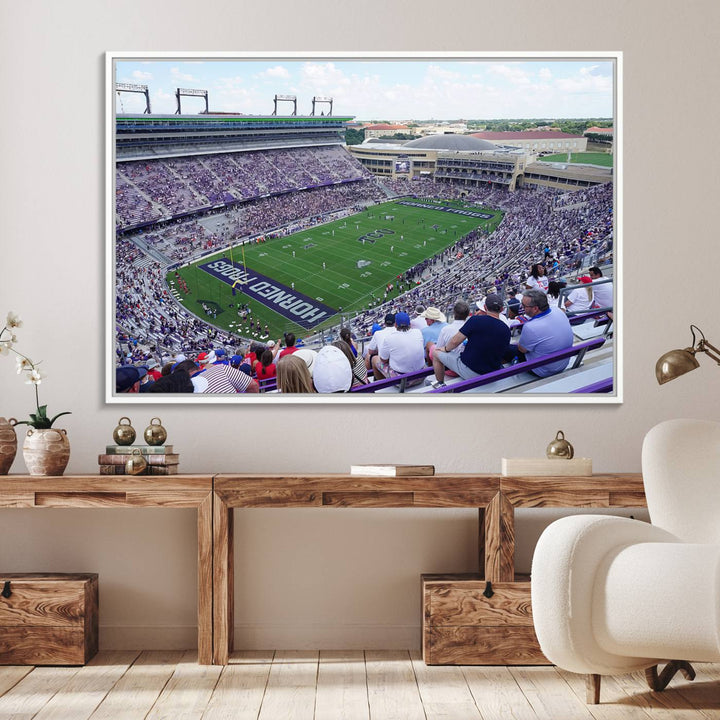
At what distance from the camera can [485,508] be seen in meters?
3.22

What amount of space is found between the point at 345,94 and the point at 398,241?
2.09ft

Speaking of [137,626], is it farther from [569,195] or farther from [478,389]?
[569,195]

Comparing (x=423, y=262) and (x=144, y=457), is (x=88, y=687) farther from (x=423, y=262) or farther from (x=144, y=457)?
(x=423, y=262)

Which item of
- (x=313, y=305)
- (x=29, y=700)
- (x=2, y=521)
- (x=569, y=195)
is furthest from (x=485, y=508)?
(x=2, y=521)

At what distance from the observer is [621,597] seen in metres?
2.47

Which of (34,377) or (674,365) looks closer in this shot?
(674,365)

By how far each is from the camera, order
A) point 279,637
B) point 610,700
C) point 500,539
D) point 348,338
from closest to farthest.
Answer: point 610,700
point 500,539
point 279,637
point 348,338

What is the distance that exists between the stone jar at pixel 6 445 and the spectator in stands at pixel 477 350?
165 cm

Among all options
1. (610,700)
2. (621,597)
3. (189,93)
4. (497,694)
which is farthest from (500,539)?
(189,93)

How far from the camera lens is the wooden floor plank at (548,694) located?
2670mm

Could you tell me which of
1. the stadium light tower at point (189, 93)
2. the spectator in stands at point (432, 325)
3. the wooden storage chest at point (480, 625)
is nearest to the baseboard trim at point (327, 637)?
the wooden storage chest at point (480, 625)

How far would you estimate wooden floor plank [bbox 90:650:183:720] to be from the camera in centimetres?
269

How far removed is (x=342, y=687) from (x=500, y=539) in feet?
2.46

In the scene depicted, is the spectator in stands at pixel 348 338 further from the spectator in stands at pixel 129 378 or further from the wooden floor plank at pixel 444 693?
the wooden floor plank at pixel 444 693
